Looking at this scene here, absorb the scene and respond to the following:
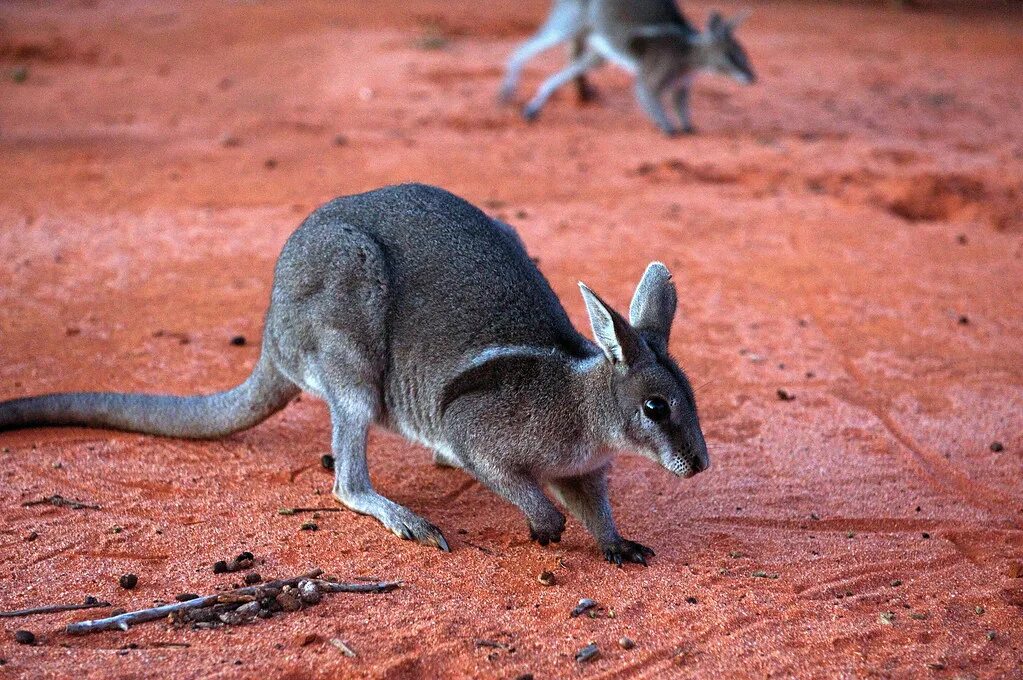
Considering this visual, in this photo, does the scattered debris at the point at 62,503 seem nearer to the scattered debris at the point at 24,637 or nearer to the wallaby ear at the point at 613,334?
the scattered debris at the point at 24,637

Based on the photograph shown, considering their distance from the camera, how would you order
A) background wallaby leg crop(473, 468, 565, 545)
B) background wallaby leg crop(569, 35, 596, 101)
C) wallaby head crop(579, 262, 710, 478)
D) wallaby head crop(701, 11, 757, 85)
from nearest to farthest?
wallaby head crop(579, 262, 710, 478)
background wallaby leg crop(473, 468, 565, 545)
wallaby head crop(701, 11, 757, 85)
background wallaby leg crop(569, 35, 596, 101)

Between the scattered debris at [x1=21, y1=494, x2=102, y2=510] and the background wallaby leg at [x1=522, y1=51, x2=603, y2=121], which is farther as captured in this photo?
the background wallaby leg at [x1=522, y1=51, x2=603, y2=121]

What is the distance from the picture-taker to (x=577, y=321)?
7145 millimetres

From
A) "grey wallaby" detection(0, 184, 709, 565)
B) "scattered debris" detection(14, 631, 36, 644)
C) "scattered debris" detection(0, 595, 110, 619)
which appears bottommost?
"scattered debris" detection(0, 595, 110, 619)

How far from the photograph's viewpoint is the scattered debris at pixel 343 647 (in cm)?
375

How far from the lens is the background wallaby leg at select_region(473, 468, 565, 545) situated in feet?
15.3

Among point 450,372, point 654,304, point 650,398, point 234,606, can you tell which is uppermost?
point 654,304

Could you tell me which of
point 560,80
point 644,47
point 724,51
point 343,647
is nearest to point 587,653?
point 343,647

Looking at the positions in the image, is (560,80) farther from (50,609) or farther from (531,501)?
(50,609)

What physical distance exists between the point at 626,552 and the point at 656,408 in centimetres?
62

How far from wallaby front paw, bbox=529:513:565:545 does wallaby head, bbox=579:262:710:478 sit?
44cm

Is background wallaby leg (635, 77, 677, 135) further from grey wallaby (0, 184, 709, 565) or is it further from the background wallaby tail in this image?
the background wallaby tail

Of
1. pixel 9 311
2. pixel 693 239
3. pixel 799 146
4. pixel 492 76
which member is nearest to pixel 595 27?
pixel 492 76

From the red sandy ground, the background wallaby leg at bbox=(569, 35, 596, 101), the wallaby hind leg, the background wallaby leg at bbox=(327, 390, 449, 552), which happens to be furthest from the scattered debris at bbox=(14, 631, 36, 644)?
the background wallaby leg at bbox=(569, 35, 596, 101)
